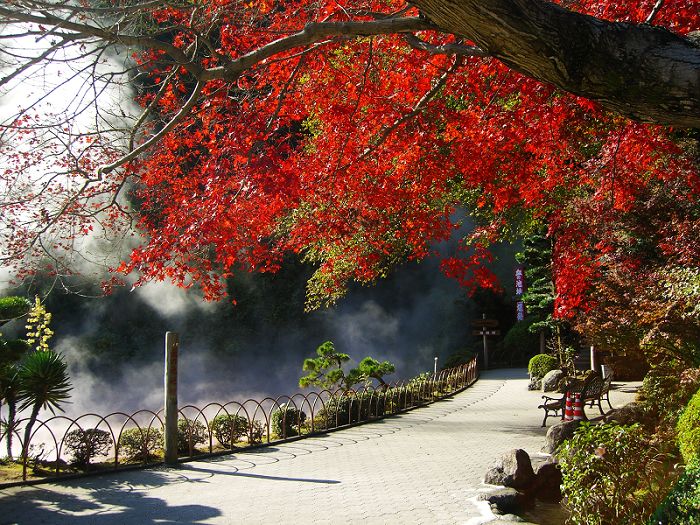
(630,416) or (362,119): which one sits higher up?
(362,119)

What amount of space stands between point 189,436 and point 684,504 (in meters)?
7.76

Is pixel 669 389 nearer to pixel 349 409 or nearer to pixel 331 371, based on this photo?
pixel 349 409

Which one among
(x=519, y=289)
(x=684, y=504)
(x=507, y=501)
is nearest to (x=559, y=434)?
Answer: (x=507, y=501)

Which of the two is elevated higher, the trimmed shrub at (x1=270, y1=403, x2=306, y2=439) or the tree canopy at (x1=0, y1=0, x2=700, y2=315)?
the tree canopy at (x1=0, y1=0, x2=700, y2=315)

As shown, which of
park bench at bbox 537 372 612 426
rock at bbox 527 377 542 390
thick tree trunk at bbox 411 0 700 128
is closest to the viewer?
thick tree trunk at bbox 411 0 700 128

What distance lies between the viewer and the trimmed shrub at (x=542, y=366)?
74.0ft

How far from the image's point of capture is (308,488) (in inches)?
312

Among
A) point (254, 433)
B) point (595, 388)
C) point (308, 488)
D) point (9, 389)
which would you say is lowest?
point (308, 488)

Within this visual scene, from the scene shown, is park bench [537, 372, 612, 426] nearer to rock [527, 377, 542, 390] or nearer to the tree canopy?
the tree canopy

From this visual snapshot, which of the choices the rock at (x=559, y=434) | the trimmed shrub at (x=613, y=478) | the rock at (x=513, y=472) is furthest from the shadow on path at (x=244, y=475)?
the trimmed shrub at (x=613, y=478)

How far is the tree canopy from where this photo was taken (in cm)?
358

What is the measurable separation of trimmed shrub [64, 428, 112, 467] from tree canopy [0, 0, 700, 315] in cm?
276

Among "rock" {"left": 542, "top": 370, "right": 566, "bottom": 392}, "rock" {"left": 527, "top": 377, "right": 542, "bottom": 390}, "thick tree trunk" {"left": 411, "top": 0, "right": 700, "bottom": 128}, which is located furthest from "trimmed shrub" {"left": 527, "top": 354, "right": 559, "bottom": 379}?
"thick tree trunk" {"left": 411, "top": 0, "right": 700, "bottom": 128}

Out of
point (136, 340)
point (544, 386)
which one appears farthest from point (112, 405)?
point (544, 386)
